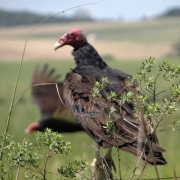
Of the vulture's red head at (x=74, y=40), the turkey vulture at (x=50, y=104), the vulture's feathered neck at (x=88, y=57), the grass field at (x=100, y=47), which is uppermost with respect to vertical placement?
the vulture's red head at (x=74, y=40)

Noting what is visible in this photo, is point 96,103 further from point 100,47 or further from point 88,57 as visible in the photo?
point 100,47

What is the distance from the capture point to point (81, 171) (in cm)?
296

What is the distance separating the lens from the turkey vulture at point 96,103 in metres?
4.11

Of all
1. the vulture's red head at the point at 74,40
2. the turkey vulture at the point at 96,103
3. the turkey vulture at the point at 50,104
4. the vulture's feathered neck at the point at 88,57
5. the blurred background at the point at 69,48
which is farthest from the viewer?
the blurred background at the point at 69,48

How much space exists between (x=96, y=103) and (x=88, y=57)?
135 centimetres

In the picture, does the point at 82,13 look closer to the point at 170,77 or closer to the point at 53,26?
the point at 53,26

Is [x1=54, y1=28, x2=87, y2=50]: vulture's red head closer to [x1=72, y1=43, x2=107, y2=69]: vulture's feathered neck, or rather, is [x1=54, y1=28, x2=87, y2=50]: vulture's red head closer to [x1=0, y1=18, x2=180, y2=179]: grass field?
[x1=72, y1=43, x2=107, y2=69]: vulture's feathered neck

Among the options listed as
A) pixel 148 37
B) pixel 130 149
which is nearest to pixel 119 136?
pixel 130 149

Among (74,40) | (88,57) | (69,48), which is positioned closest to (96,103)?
(88,57)

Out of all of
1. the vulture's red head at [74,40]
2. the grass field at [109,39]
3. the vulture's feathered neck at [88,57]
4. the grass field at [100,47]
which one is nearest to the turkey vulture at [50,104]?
the vulture's red head at [74,40]

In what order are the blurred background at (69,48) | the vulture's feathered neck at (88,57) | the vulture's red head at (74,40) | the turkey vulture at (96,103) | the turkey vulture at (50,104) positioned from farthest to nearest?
the blurred background at (69,48) < the turkey vulture at (50,104) < the vulture's red head at (74,40) < the vulture's feathered neck at (88,57) < the turkey vulture at (96,103)

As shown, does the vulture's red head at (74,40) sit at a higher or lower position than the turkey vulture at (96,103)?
higher

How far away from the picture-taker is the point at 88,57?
5.83 m

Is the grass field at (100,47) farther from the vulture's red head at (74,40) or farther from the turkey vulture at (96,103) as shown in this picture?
the turkey vulture at (96,103)
